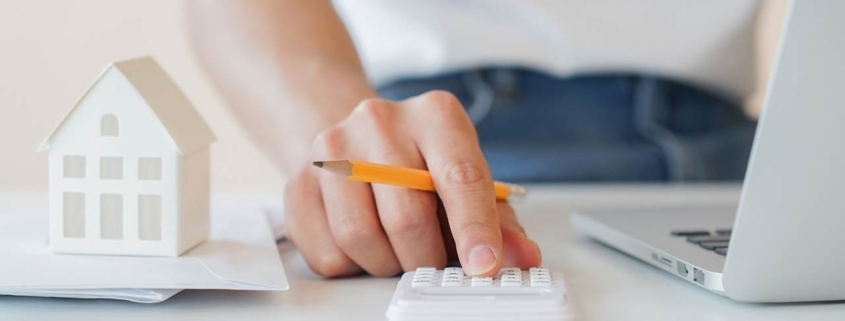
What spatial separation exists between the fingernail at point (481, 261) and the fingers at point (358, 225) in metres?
0.09

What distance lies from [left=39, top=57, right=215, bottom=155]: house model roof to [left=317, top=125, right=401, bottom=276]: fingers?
0.32 ft

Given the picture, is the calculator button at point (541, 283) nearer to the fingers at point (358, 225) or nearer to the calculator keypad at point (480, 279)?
the calculator keypad at point (480, 279)

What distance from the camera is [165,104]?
0.61 metres

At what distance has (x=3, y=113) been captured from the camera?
2.83 meters

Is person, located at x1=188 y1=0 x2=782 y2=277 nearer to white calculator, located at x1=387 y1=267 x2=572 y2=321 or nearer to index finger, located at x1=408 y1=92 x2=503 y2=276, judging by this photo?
index finger, located at x1=408 y1=92 x2=503 y2=276

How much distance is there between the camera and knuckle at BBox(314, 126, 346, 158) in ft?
2.18

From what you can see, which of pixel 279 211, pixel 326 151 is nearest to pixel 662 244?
pixel 326 151

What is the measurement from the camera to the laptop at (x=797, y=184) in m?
0.43

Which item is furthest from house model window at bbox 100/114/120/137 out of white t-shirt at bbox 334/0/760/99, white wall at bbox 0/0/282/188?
white wall at bbox 0/0/282/188

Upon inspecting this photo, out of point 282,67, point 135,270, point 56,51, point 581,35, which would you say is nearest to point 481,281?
point 135,270

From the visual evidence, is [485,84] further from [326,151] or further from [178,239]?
[178,239]

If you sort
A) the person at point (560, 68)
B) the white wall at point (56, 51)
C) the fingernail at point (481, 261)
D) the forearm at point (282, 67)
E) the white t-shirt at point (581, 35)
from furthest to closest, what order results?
the white wall at point (56, 51) → the white t-shirt at point (581, 35) → the person at point (560, 68) → the forearm at point (282, 67) → the fingernail at point (481, 261)

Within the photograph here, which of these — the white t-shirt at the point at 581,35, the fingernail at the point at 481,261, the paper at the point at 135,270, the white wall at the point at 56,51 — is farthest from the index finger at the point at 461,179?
the white wall at the point at 56,51

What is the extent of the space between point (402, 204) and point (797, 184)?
0.25 metres
